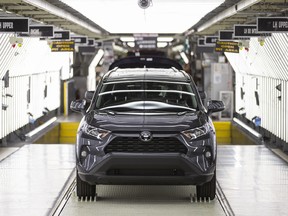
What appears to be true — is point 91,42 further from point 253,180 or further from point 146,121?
point 146,121

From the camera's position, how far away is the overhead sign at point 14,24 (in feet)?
49.3

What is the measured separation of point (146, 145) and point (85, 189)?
1.20 meters

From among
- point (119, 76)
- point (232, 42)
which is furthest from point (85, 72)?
point (119, 76)

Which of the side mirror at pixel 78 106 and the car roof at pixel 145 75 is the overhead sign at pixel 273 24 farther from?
the side mirror at pixel 78 106

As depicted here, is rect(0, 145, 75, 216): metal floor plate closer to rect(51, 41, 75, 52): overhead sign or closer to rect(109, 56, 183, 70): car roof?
rect(109, 56, 183, 70): car roof

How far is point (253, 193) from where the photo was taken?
1105 cm

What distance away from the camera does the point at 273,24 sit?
50.2ft

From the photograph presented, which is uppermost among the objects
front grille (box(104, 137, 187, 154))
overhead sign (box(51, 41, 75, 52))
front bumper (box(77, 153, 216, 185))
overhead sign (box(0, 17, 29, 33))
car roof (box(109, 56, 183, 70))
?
overhead sign (box(0, 17, 29, 33))

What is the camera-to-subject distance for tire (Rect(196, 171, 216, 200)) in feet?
33.2

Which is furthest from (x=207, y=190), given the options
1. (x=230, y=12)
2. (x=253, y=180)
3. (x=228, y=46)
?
(x=228, y=46)

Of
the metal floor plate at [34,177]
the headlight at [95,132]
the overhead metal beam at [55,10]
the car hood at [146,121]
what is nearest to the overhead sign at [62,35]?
the overhead metal beam at [55,10]

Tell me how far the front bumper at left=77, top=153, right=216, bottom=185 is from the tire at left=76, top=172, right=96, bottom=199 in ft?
1.69

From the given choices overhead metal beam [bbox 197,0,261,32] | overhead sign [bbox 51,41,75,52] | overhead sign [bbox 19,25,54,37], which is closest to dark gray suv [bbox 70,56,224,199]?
overhead metal beam [bbox 197,0,261,32]

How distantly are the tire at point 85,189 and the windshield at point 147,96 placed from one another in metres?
1.07
